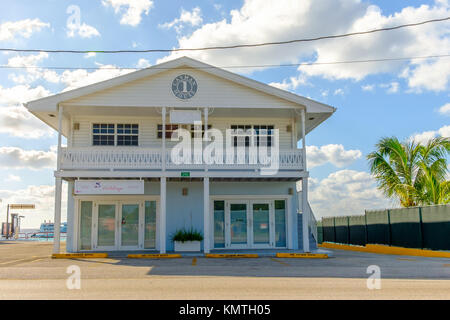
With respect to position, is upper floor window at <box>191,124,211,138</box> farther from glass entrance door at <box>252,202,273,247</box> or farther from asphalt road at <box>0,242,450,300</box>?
asphalt road at <box>0,242,450,300</box>

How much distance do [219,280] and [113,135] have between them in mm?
11160

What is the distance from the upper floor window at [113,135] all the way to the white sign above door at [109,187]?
2706 mm

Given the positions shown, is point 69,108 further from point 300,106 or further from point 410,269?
point 410,269

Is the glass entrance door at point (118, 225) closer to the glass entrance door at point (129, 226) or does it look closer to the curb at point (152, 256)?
the glass entrance door at point (129, 226)

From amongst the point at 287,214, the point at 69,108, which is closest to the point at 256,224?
the point at 287,214

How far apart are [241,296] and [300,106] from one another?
11.8m

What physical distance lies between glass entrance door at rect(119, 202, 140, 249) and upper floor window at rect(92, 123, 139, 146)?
2.68 m

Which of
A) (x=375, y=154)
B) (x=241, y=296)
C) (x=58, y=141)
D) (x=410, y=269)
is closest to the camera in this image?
(x=241, y=296)

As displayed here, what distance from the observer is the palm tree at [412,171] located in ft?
71.6

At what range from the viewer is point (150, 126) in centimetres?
2028

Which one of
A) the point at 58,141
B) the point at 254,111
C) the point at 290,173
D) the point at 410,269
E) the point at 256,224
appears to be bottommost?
the point at 410,269

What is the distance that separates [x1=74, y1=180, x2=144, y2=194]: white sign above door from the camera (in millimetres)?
17641

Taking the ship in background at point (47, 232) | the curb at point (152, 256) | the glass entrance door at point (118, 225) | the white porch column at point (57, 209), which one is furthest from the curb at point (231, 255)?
the ship in background at point (47, 232)

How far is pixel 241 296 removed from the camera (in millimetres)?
8320
